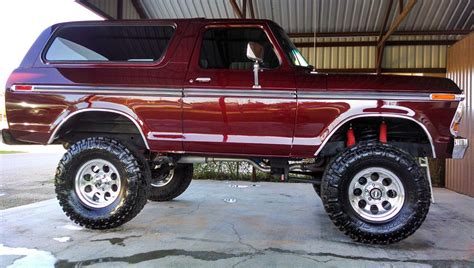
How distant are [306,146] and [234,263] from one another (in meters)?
1.53

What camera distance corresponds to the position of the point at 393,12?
9836mm

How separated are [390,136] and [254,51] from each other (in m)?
1.87

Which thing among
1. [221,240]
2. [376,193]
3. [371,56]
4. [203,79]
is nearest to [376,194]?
[376,193]

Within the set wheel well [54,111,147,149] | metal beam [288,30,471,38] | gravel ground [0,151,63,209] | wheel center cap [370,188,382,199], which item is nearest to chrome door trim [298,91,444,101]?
wheel center cap [370,188,382,199]

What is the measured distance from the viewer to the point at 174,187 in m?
6.62

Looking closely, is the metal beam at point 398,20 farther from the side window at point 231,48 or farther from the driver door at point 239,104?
the driver door at point 239,104

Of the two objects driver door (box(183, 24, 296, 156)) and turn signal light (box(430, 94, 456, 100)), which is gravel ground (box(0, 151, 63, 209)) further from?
turn signal light (box(430, 94, 456, 100))

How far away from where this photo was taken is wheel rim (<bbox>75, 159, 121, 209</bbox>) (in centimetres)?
475

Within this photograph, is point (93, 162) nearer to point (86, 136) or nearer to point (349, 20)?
point (86, 136)

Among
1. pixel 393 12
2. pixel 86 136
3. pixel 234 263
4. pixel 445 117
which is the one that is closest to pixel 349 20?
pixel 393 12

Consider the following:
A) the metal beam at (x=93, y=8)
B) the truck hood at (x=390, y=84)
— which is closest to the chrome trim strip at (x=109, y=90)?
the truck hood at (x=390, y=84)

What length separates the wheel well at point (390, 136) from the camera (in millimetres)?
4582

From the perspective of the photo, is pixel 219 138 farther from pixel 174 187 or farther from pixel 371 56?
pixel 371 56

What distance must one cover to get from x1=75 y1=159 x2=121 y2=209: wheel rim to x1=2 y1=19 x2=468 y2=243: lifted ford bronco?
1 centimetres
